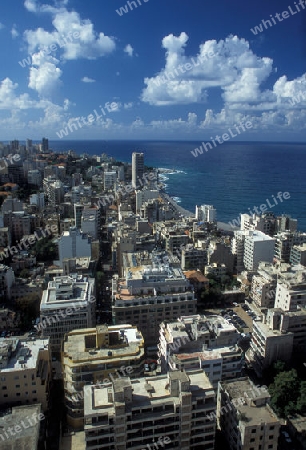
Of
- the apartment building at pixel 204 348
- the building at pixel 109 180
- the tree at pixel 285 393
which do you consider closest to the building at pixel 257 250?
the apartment building at pixel 204 348

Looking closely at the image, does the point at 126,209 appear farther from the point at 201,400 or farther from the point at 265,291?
the point at 201,400

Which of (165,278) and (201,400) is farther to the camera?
(165,278)

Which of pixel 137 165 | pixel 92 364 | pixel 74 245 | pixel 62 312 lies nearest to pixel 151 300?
pixel 62 312

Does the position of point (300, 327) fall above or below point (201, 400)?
below

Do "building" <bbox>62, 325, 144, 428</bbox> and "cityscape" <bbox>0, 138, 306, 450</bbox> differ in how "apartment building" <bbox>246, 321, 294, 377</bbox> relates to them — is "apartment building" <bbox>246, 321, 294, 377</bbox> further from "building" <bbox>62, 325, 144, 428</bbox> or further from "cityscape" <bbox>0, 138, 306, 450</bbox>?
"building" <bbox>62, 325, 144, 428</bbox>

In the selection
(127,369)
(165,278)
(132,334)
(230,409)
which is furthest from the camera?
(165,278)

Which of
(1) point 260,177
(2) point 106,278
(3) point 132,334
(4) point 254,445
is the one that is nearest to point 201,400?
(4) point 254,445

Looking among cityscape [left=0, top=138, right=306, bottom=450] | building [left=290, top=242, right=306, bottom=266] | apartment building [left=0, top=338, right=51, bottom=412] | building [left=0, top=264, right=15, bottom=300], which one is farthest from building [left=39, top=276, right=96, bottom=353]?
building [left=290, top=242, right=306, bottom=266]
